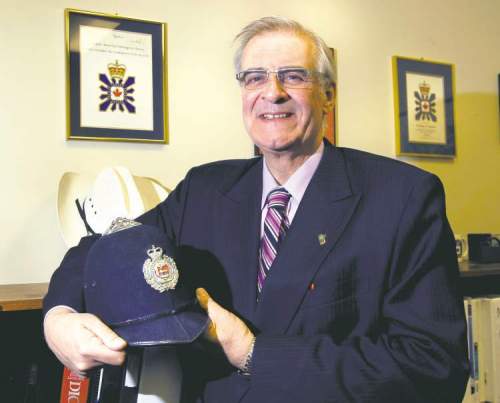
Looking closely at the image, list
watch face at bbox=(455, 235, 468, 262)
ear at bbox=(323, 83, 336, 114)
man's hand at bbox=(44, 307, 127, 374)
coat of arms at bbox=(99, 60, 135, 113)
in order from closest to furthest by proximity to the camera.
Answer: man's hand at bbox=(44, 307, 127, 374) < ear at bbox=(323, 83, 336, 114) < coat of arms at bbox=(99, 60, 135, 113) < watch face at bbox=(455, 235, 468, 262)

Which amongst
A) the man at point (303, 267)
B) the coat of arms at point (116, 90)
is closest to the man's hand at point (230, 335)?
the man at point (303, 267)

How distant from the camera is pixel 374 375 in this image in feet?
3.33

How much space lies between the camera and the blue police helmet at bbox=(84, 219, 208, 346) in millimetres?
998

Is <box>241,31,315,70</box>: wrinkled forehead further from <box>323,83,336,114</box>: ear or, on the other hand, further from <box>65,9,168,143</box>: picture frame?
<box>65,9,168,143</box>: picture frame

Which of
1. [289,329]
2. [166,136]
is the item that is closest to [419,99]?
[166,136]

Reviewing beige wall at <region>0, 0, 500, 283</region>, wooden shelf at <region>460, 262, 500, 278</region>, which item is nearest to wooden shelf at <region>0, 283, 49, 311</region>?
beige wall at <region>0, 0, 500, 283</region>

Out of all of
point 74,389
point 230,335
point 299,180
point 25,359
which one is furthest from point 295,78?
point 25,359

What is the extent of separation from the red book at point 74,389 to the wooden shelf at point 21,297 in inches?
10.1

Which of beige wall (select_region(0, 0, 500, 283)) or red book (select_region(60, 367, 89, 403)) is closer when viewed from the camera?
red book (select_region(60, 367, 89, 403))

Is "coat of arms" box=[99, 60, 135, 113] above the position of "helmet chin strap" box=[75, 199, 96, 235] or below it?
→ above

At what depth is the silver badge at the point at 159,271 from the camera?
1011 millimetres

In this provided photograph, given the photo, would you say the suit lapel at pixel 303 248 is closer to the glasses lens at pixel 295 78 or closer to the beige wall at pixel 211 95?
the glasses lens at pixel 295 78

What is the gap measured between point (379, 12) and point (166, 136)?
1198 millimetres

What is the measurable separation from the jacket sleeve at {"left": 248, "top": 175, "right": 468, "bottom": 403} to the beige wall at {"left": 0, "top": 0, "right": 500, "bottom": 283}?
3.69 ft
